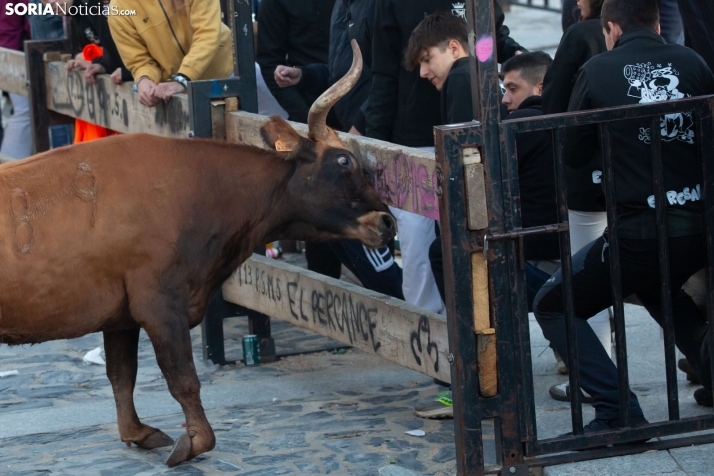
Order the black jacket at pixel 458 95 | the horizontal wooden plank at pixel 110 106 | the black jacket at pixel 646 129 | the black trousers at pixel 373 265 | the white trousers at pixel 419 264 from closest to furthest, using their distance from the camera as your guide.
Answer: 1. the black jacket at pixel 646 129
2. the black jacket at pixel 458 95
3. the white trousers at pixel 419 264
4. the black trousers at pixel 373 265
5. the horizontal wooden plank at pixel 110 106

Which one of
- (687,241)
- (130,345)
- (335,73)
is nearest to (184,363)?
(130,345)

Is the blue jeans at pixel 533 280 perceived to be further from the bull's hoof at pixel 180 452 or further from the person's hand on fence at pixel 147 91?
the person's hand on fence at pixel 147 91

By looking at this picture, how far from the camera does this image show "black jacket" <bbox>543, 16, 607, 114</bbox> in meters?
5.05

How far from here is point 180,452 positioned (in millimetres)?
4852

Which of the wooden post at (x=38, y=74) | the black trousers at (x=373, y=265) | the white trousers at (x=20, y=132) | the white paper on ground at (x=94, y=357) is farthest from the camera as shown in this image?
the white trousers at (x=20, y=132)

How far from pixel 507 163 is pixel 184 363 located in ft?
5.90

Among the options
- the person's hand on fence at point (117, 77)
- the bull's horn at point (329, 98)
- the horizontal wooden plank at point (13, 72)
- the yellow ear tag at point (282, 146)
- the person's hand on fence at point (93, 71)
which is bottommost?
the yellow ear tag at point (282, 146)

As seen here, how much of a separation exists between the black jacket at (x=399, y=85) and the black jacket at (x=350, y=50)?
0.38m

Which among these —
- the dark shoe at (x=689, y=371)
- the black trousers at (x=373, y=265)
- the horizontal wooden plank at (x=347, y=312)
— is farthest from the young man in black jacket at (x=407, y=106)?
the dark shoe at (x=689, y=371)

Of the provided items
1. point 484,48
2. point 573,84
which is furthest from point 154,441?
point 573,84

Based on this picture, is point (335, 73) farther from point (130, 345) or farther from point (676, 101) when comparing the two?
point (676, 101)

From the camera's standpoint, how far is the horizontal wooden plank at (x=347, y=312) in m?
5.11

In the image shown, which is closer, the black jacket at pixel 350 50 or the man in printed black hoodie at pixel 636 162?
the man in printed black hoodie at pixel 636 162

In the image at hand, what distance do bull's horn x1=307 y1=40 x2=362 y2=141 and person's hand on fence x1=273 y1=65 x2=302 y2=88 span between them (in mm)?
2485
